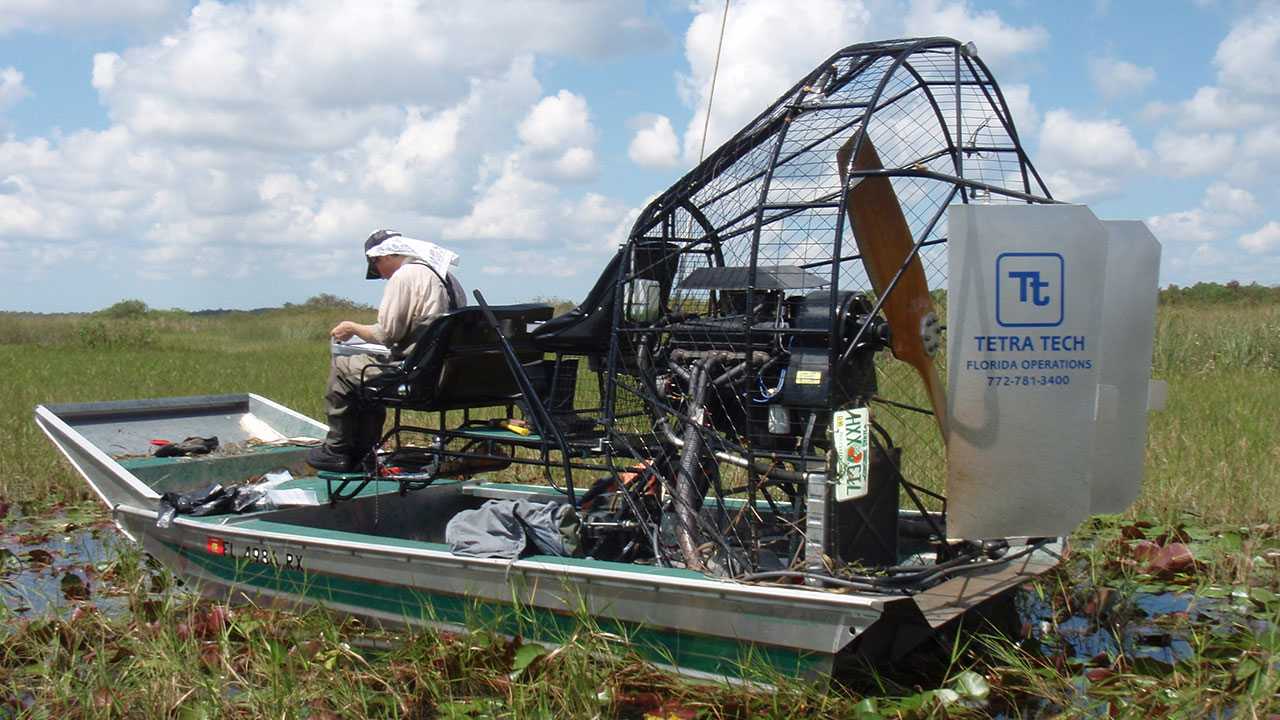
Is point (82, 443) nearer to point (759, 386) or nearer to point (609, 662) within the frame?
point (609, 662)

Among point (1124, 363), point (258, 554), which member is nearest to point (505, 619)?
point (258, 554)

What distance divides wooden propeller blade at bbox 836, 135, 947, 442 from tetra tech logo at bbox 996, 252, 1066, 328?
46 cm

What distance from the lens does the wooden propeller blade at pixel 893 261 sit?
3846mm

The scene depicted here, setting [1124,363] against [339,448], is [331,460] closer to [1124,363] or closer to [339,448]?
[339,448]

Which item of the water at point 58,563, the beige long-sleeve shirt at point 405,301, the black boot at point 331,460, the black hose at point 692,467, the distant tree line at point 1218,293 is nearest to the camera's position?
the black hose at point 692,467

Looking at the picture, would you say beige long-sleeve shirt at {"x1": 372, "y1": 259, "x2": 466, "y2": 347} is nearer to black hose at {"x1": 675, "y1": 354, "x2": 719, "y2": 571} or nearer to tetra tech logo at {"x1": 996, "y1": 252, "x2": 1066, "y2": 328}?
black hose at {"x1": 675, "y1": 354, "x2": 719, "y2": 571}

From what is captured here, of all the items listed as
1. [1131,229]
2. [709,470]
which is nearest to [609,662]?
[709,470]

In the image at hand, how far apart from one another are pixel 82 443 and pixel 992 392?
539 centimetres

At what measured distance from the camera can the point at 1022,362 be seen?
11.3ft

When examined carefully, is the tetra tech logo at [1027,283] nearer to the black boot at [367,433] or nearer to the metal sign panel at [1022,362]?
the metal sign panel at [1022,362]

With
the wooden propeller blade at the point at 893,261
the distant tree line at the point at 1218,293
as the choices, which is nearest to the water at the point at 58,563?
the wooden propeller blade at the point at 893,261

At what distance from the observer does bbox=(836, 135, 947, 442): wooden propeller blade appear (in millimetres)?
3846

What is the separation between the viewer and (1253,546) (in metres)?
5.21

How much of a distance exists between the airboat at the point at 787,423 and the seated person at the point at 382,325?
30 centimetres
